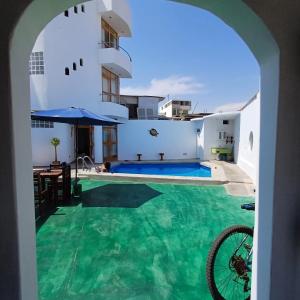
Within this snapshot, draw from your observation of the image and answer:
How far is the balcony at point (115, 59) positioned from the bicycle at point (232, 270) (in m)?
13.3

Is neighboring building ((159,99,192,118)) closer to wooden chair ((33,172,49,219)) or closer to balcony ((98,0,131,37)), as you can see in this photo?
balcony ((98,0,131,37))

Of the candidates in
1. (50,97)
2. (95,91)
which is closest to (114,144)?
(95,91)

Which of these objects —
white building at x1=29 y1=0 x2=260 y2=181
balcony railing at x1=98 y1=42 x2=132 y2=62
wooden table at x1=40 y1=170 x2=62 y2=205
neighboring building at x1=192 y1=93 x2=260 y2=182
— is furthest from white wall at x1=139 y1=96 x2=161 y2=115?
wooden table at x1=40 y1=170 x2=62 y2=205

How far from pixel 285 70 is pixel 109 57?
13.9m

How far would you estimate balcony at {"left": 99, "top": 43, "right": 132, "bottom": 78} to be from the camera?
13961 millimetres

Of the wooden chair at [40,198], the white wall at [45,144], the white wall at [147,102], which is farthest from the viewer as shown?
the white wall at [147,102]

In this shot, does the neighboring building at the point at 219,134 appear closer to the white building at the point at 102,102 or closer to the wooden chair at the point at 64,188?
the white building at the point at 102,102

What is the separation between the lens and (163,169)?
13.7 meters

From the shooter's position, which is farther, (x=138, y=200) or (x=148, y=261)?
(x=138, y=200)

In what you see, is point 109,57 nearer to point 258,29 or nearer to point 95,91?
point 95,91

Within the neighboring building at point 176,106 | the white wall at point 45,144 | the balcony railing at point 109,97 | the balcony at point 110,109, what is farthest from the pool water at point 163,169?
the neighboring building at point 176,106

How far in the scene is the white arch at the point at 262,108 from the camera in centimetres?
140

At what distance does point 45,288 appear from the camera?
8.97 ft

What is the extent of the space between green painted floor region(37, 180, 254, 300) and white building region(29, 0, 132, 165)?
711cm
